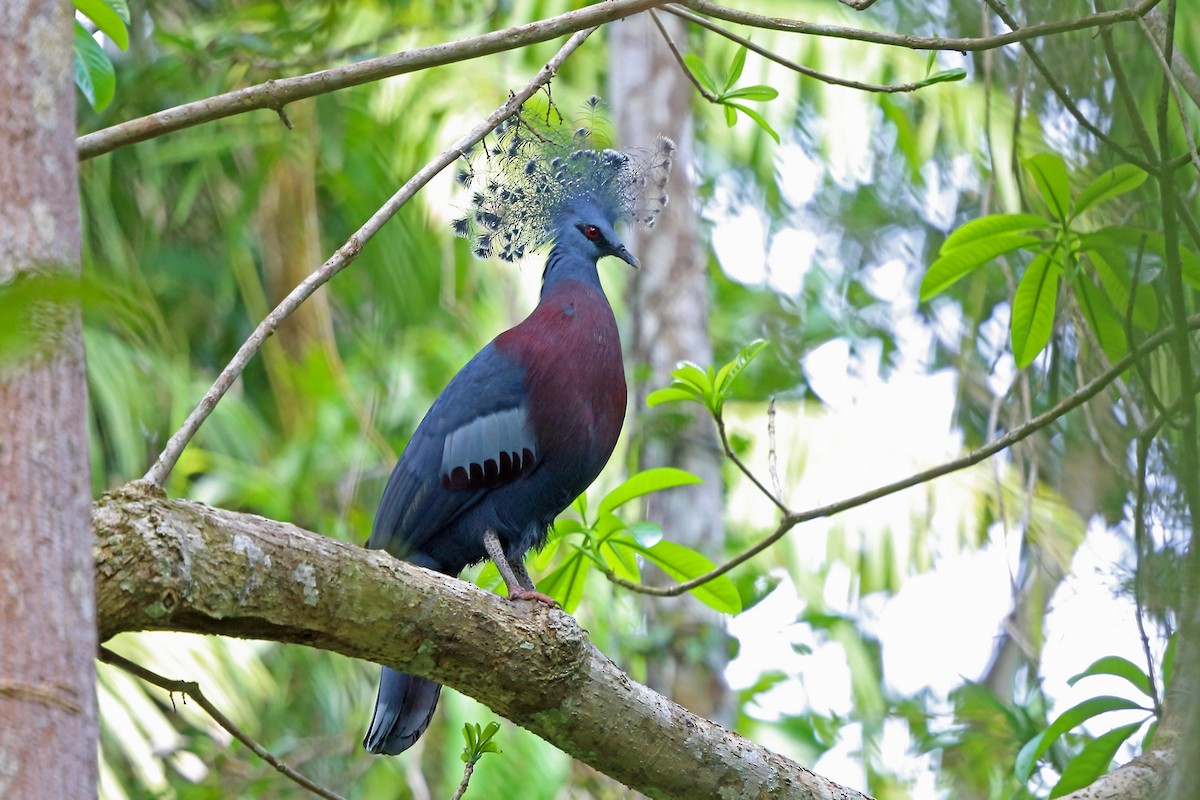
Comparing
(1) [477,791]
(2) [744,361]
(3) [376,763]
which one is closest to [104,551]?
(2) [744,361]

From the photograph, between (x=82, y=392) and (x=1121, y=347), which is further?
(x=1121, y=347)

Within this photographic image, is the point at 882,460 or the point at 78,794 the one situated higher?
the point at 882,460

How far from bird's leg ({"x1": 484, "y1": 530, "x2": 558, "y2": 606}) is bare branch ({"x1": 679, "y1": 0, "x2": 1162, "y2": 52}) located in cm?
109

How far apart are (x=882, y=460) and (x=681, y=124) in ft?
9.35

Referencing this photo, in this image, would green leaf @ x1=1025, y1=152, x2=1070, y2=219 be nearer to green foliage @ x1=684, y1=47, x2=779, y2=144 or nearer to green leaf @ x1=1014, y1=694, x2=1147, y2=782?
green foliage @ x1=684, y1=47, x2=779, y2=144

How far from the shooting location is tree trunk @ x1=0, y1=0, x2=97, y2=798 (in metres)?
0.90

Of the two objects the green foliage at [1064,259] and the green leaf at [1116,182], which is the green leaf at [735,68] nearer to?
the green foliage at [1064,259]

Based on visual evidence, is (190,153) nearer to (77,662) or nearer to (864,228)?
(864,228)

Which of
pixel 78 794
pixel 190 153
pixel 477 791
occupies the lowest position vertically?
pixel 78 794

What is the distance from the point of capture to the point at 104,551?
1.48 metres

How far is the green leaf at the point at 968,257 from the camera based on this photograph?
2.32 metres

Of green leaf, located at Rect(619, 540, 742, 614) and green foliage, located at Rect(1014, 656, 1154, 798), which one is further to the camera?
green leaf, located at Rect(619, 540, 742, 614)

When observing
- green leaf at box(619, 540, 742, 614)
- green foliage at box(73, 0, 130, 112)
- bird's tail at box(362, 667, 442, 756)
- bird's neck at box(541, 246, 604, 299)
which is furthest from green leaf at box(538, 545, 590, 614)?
green foliage at box(73, 0, 130, 112)

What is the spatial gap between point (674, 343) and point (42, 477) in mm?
3609
